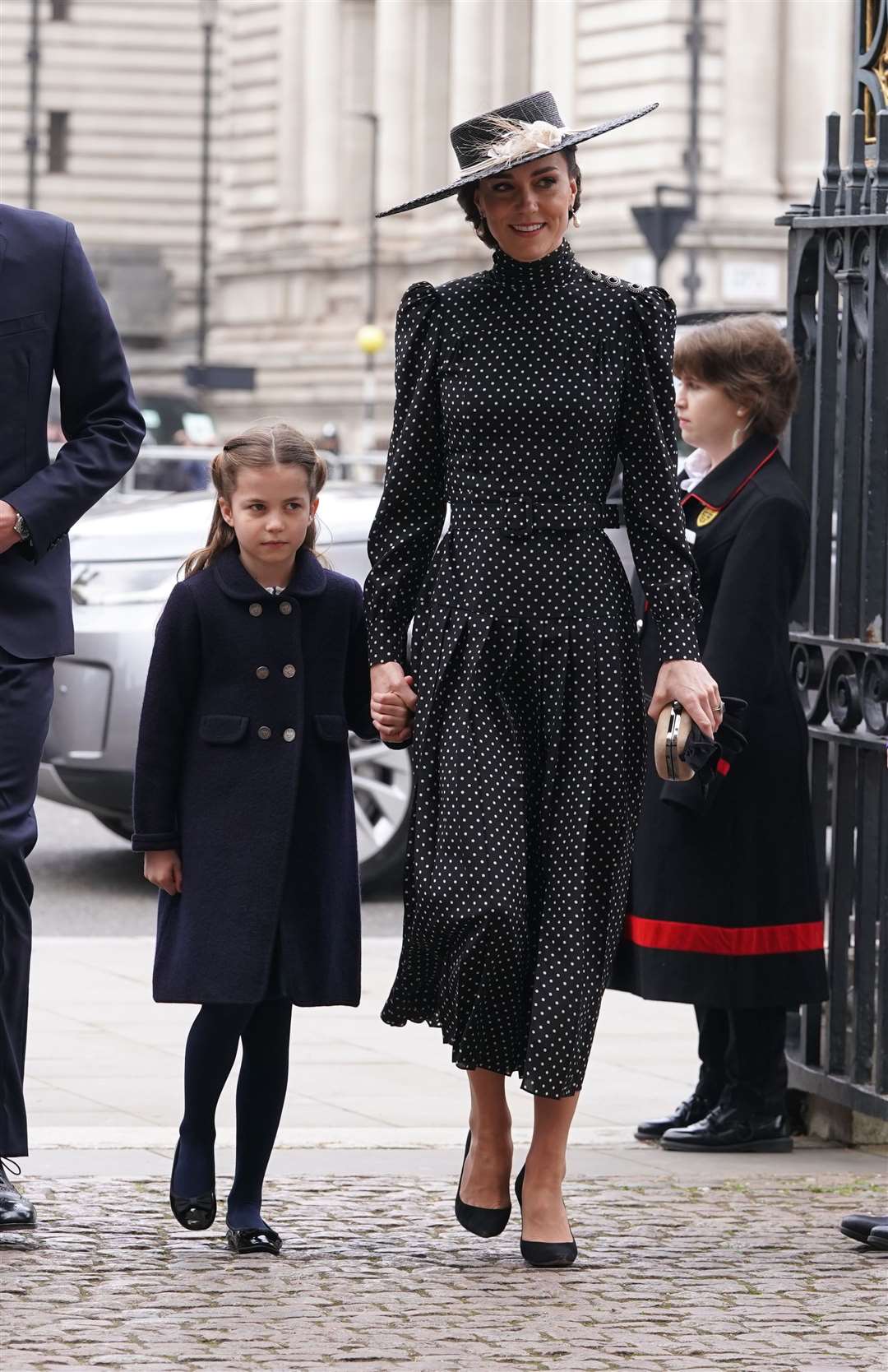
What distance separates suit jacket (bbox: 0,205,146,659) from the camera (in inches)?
204

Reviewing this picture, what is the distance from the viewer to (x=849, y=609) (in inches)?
238

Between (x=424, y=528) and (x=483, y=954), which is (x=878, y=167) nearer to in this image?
(x=424, y=528)

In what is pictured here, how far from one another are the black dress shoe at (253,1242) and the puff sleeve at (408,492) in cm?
101

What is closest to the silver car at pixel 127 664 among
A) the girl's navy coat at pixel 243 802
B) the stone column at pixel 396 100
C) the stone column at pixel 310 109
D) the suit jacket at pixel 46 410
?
the suit jacket at pixel 46 410

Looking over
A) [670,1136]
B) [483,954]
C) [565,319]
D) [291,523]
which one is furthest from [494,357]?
[670,1136]

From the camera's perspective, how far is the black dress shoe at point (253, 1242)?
4952 mm

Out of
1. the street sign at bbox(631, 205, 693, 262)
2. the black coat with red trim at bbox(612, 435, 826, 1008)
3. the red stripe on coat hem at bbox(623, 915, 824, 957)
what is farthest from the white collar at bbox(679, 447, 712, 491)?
the street sign at bbox(631, 205, 693, 262)

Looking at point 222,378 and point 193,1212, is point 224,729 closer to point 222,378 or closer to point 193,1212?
point 193,1212

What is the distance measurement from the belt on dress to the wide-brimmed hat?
53 centimetres

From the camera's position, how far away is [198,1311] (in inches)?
177

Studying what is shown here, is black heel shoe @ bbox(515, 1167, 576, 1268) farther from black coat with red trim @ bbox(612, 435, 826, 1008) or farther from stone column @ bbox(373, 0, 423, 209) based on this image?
stone column @ bbox(373, 0, 423, 209)

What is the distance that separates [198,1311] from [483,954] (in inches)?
30.7

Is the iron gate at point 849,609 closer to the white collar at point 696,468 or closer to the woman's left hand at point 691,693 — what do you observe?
the white collar at point 696,468

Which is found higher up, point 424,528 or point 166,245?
point 166,245
